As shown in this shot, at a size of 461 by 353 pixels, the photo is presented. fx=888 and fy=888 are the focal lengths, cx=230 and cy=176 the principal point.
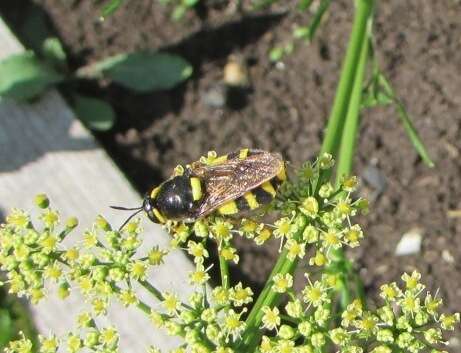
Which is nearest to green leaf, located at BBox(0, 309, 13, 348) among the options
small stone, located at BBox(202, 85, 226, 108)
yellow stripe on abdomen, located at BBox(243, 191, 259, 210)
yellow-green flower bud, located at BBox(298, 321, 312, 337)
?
small stone, located at BBox(202, 85, 226, 108)

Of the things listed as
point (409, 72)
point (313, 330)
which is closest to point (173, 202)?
point (313, 330)

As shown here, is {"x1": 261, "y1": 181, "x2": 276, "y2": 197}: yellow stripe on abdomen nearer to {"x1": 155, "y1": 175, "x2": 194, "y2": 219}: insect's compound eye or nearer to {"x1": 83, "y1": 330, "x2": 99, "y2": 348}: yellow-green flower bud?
{"x1": 155, "y1": 175, "x2": 194, "y2": 219}: insect's compound eye

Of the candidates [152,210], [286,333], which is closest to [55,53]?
[152,210]

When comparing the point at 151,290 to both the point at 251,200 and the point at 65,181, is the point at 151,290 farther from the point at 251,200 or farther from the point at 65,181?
the point at 65,181

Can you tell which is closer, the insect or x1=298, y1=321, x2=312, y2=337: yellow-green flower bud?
x1=298, y1=321, x2=312, y2=337: yellow-green flower bud

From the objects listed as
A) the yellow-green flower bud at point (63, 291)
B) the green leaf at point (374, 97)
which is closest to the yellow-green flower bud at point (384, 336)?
the yellow-green flower bud at point (63, 291)

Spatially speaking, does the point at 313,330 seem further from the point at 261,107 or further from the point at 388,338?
the point at 261,107

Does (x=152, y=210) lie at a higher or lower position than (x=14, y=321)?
higher

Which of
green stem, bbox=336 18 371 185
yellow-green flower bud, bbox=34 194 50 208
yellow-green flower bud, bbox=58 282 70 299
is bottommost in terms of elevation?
green stem, bbox=336 18 371 185
